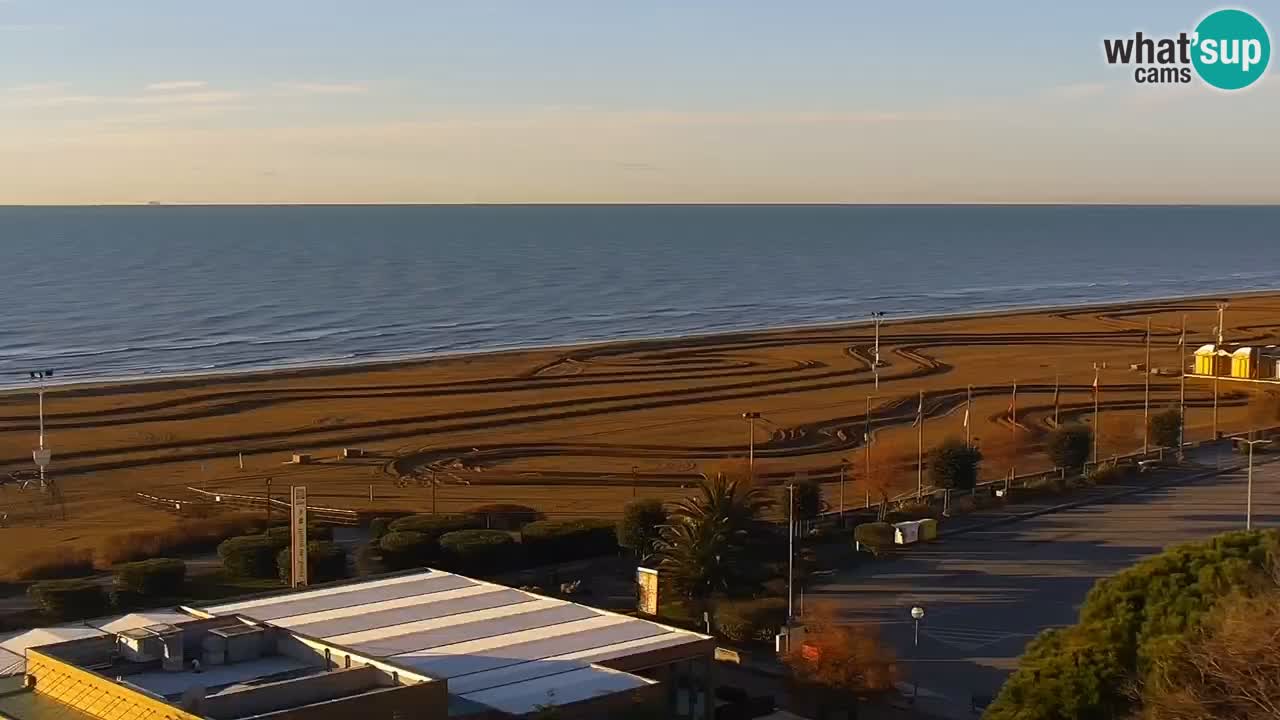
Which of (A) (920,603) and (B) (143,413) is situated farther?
(B) (143,413)

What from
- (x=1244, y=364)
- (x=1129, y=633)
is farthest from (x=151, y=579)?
(x=1244, y=364)

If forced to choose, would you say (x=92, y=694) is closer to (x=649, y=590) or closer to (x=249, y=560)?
(x=649, y=590)

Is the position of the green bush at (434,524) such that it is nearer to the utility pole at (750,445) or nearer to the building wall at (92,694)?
the utility pole at (750,445)

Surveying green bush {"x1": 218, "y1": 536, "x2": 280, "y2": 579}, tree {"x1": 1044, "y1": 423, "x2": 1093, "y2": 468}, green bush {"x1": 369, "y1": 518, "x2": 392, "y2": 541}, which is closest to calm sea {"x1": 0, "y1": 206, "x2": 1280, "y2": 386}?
green bush {"x1": 369, "y1": 518, "x2": 392, "y2": 541}

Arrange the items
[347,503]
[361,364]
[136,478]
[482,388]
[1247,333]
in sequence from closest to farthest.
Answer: [347,503] → [136,478] → [482,388] → [361,364] → [1247,333]

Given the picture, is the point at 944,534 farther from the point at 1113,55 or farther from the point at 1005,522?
the point at 1113,55

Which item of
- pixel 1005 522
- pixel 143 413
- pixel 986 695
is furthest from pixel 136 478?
pixel 986 695
